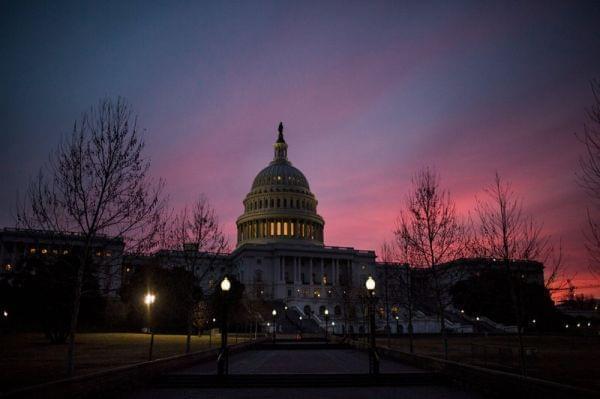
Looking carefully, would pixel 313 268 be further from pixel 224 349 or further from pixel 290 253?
pixel 224 349

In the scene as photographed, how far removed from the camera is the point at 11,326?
6850 cm

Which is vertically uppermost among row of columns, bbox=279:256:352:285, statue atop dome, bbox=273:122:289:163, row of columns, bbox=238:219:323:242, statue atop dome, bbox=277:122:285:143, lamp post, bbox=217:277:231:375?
statue atop dome, bbox=277:122:285:143

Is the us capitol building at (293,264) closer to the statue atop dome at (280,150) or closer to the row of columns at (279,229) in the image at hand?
the row of columns at (279,229)

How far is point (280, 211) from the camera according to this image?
140750 millimetres

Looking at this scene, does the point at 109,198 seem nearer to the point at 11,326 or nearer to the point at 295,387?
the point at 295,387

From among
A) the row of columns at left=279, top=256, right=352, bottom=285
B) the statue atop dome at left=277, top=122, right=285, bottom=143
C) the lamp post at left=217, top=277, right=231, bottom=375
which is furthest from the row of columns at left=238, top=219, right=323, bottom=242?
the lamp post at left=217, top=277, right=231, bottom=375

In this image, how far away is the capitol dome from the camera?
5536 inches

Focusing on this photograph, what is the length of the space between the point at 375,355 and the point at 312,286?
3937 inches

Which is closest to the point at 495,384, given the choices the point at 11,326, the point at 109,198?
the point at 109,198

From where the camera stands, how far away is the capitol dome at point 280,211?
141 metres

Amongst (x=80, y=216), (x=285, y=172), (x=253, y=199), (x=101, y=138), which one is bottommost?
(x=80, y=216)

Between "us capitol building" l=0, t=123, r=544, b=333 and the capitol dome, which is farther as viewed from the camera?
the capitol dome

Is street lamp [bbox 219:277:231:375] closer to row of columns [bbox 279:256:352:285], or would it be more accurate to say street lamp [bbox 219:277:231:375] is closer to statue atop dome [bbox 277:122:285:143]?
row of columns [bbox 279:256:352:285]

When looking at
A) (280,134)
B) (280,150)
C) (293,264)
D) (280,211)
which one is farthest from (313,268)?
(280,134)
